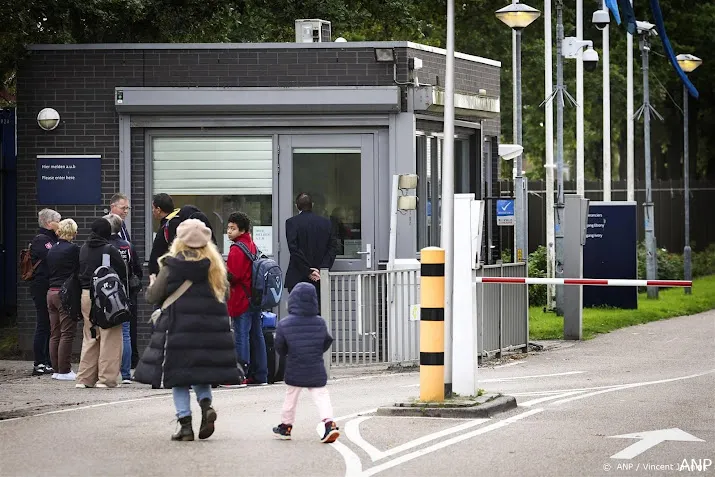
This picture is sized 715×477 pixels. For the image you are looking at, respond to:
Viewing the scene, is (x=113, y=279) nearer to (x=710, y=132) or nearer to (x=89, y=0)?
(x=89, y=0)

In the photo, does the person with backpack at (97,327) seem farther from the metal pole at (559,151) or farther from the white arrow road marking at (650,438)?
the metal pole at (559,151)

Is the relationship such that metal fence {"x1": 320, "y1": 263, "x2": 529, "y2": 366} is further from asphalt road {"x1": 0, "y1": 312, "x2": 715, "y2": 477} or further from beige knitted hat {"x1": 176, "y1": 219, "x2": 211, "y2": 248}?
beige knitted hat {"x1": 176, "y1": 219, "x2": 211, "y2": 248}

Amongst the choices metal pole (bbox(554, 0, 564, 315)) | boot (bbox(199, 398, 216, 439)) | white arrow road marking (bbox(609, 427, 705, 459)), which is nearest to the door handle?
metal pole (bbox(554, 0, 564, 315))

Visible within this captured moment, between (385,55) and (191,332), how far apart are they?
880cm

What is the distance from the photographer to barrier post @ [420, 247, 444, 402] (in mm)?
12172

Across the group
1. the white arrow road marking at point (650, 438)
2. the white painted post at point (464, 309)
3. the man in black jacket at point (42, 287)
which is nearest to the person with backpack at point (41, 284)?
the man in black jacket at point (42, 287)

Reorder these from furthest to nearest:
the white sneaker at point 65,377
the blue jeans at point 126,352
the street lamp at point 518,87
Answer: the street lamp at point 518,87 → the white sneaker at point 65,377 → the blue jeans at point 126,352

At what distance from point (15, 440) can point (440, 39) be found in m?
30.3

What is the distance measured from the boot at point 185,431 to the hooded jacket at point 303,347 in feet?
2.41

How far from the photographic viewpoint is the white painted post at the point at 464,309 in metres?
12.6

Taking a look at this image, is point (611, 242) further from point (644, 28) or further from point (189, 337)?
point (189, 337)

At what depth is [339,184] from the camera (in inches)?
758

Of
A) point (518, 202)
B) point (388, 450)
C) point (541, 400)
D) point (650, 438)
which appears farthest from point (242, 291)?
point (518, 202)

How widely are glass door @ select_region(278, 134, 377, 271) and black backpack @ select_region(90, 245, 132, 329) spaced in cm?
411
